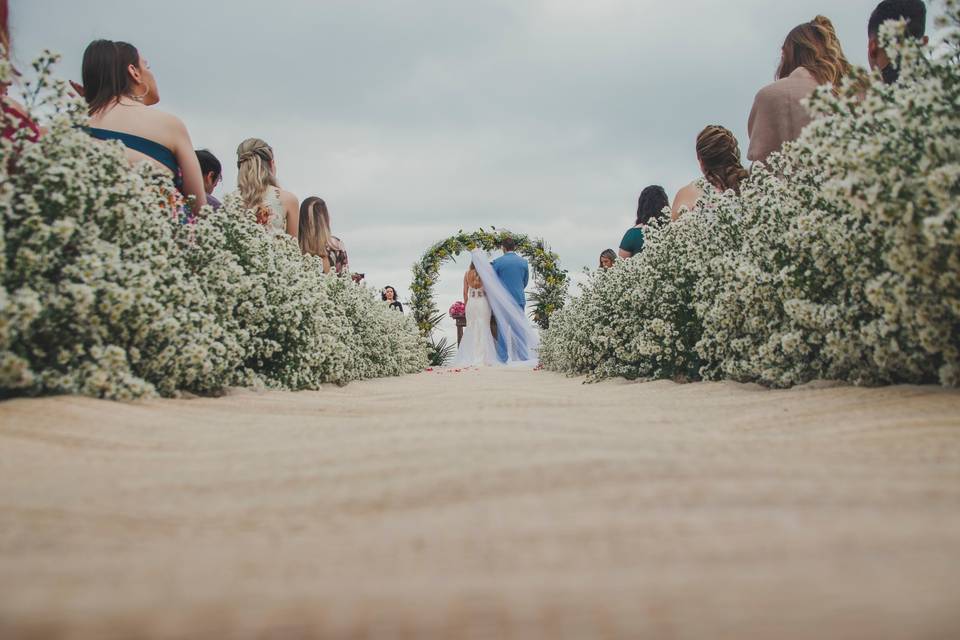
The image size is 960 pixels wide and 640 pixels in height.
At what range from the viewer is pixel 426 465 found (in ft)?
6.99

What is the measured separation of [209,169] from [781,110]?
5625mm

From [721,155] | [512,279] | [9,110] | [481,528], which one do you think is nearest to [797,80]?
[721,155]

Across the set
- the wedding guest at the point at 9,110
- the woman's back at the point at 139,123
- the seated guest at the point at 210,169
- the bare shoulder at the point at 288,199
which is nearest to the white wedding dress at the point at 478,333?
the bare shoulder at the point at 288,199

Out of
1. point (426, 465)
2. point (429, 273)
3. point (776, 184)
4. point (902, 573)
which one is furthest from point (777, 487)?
point (429, 273)

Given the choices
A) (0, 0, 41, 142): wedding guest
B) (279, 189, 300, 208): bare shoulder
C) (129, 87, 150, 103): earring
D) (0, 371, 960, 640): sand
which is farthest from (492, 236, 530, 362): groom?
(0, 371, 960, 640): sand

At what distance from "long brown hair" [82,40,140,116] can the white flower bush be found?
39.2 inches

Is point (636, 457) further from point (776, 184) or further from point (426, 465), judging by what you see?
point (776, 184)

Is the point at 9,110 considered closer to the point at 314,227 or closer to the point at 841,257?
the point at 841,257

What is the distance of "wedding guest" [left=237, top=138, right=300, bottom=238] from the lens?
8.05 m

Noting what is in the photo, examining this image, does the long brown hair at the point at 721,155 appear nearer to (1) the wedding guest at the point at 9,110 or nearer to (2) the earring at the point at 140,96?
(2) the earring at the point at 140,96

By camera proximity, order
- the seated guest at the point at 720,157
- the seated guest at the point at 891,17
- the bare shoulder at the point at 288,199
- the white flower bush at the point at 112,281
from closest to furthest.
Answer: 1. the white flower bush at the point at 112,281
2. the seated guest at the point at 891,17
3. the seated guest at the point at 720,157
4. the bare shoulder at the point at 288,199

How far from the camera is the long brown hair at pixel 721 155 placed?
272 inches

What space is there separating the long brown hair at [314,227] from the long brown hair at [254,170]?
1.84 metres

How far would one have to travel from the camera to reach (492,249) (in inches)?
762
